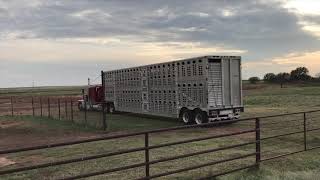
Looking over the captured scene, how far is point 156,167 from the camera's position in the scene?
11.3 m

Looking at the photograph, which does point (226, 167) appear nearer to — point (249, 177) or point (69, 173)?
point (249, 177)

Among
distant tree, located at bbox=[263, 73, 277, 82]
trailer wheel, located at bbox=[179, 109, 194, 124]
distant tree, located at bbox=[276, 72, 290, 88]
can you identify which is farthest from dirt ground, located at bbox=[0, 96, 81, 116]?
distant tree, located at bbox=[263, 73, 277, 82]

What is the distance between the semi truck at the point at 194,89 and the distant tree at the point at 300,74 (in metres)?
69.8

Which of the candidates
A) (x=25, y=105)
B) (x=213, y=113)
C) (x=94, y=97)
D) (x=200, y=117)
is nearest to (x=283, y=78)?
(x=25, y=105)

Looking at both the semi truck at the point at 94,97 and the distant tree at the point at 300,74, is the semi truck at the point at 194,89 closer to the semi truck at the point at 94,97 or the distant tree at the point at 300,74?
the semi truck at the point at 94,97

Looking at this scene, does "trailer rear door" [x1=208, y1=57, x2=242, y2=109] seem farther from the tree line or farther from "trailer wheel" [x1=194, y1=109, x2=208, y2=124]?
the tree line

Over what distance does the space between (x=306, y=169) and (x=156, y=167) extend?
11.0 ft

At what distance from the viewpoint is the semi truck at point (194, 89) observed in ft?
75.5

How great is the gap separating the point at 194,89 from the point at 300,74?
75.9m

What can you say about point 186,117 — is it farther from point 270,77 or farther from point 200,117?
point 270,77

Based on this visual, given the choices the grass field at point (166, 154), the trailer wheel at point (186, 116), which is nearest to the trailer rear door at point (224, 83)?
the grass field at point (166, 154)

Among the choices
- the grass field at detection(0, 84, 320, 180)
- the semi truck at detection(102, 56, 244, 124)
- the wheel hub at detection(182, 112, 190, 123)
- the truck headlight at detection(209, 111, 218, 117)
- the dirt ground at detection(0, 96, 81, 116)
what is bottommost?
the dirt ground at detection(0, 96, 81, 116)

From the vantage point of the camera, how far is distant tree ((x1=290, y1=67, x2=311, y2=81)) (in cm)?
9394

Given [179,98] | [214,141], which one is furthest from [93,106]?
[214,141]
